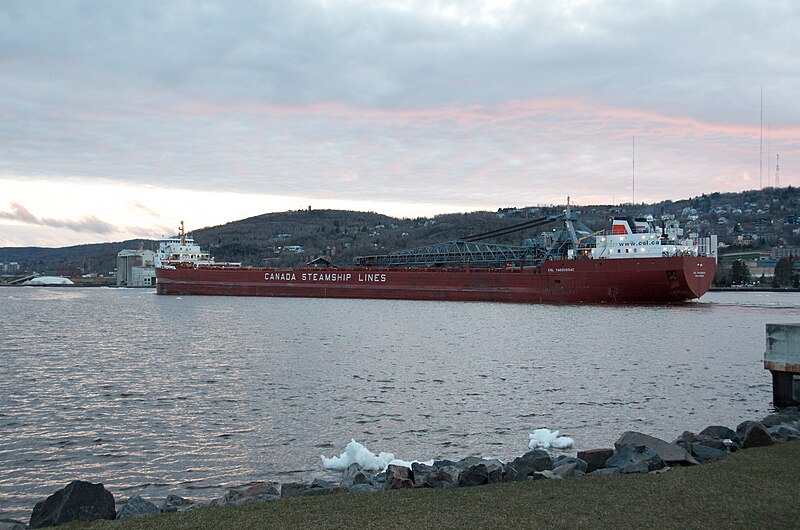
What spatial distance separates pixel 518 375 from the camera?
1855cm

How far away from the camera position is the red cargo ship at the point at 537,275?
145 feet

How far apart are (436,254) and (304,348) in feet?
130

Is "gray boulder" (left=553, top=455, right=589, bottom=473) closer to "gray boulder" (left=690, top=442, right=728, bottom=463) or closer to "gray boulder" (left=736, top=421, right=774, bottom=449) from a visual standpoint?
"gray boulder" (left=690, top=442, right=728, bottom=463)

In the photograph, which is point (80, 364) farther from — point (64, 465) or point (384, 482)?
point (384, 482)

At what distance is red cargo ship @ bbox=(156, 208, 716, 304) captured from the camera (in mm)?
44312

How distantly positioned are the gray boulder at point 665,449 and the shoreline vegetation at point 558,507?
23.8 inches

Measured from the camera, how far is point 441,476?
25.5ft

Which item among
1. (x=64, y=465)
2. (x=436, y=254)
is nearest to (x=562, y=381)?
(x=64, y=465)

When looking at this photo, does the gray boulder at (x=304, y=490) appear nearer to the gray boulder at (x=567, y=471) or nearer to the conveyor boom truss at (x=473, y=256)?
the gray boulder at (x=567, y=471)

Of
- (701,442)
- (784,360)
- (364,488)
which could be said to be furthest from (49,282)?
(701,442)

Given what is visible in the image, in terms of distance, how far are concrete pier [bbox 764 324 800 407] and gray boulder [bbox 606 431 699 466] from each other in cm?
532

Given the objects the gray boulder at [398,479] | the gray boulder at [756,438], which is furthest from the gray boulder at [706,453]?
the gray boulder at [398,479]

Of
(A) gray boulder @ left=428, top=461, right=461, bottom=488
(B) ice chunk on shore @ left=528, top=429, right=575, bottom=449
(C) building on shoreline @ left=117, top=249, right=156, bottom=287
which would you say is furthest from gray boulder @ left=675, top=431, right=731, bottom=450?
(C) building on shoreline @ left=117, top=249, right=156, bottom=287

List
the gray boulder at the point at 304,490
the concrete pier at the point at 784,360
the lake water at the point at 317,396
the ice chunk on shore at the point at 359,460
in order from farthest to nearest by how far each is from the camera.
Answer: the concrete pier at the point at 784,360, the lake water at the point at 317,396, the ice chunk on shore at the point at 359,460, the gray boulder at the point at 304,490
